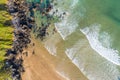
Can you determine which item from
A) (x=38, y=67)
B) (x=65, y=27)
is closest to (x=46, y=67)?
(x=38, y=67)

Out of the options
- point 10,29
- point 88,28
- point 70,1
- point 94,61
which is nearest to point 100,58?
point 94,61

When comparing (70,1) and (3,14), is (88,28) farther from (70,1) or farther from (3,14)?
(3,14)

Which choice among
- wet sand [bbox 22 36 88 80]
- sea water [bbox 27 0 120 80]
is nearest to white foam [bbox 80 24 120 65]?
sea water [bbox 27 0 120 80]

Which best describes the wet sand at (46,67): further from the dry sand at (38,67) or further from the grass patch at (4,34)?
the grass patch at (4,34)

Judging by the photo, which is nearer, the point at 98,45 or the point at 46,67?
the point at 46,67

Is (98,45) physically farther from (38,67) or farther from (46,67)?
(38,67)

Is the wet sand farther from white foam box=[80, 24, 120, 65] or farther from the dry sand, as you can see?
white foam box=[80, 24, 120, 65]

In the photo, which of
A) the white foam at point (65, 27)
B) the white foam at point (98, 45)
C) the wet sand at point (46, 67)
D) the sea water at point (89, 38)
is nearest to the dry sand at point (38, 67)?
the wet sand at point (46, 67)
